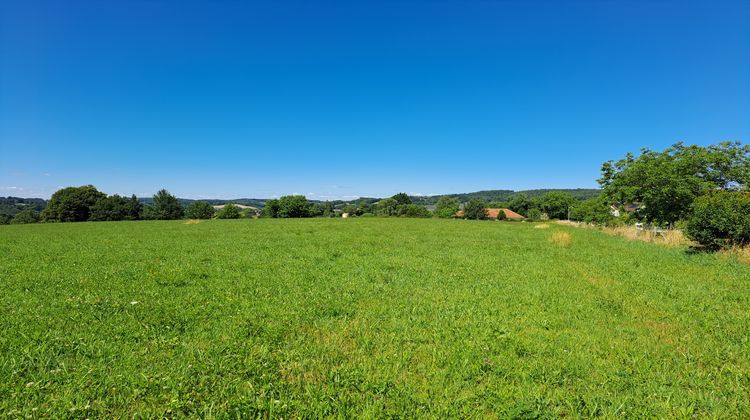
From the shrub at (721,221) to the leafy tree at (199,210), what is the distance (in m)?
81.8

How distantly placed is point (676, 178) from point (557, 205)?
100m

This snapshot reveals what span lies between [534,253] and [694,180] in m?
20.1

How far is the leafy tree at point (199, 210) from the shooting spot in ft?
256

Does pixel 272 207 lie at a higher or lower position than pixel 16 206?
lower

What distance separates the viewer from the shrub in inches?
528

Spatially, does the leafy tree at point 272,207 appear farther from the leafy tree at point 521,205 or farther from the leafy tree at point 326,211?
the leafy tree at point 521,205

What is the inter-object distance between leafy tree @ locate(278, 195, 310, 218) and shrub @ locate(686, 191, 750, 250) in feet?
246

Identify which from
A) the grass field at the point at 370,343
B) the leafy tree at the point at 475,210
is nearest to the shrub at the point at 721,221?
the grass field at the point at 370,343

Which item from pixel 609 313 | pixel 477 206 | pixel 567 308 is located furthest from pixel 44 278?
pixel 477 206

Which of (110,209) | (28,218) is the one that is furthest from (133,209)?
(28,218)

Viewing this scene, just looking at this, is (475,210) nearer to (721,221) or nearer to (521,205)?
(521,205)

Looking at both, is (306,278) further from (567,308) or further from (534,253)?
(534,253)

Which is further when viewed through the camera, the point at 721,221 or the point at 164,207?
the point at 164,207

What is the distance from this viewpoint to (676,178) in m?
25.2
